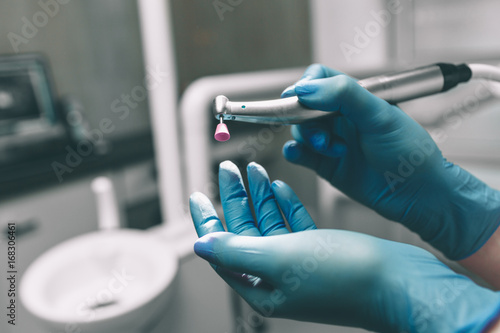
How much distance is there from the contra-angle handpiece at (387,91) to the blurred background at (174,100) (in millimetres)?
413

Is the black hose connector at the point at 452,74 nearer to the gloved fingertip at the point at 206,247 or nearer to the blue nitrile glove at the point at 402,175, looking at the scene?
the blue nitrile glove at the point at 402,175

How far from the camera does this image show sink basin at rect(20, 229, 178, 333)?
1.70 feet

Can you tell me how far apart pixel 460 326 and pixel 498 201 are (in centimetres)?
27

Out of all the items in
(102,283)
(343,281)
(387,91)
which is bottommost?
(102,283)

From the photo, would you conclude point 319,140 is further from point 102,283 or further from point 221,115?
point 102,283

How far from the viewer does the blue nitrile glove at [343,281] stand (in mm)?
314

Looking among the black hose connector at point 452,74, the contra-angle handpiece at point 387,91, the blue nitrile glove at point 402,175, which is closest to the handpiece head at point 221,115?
the contra-angle handpiece at point 387,91

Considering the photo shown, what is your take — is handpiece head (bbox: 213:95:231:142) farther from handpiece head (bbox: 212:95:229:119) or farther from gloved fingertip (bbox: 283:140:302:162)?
gloved fingertip (bbox: 283:140:302:162)

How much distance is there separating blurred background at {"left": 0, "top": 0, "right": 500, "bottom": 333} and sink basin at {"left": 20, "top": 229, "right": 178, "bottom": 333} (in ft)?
0.13

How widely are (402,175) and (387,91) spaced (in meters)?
0.13

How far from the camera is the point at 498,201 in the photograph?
0.50m

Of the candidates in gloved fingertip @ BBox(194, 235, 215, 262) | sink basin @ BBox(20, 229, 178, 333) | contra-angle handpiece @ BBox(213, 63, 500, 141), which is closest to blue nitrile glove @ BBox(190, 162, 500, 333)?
gloved fingertip @ BBox(194, 235, 215, 262)

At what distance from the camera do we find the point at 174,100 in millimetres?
862

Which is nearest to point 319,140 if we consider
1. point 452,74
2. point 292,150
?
point 292,150
